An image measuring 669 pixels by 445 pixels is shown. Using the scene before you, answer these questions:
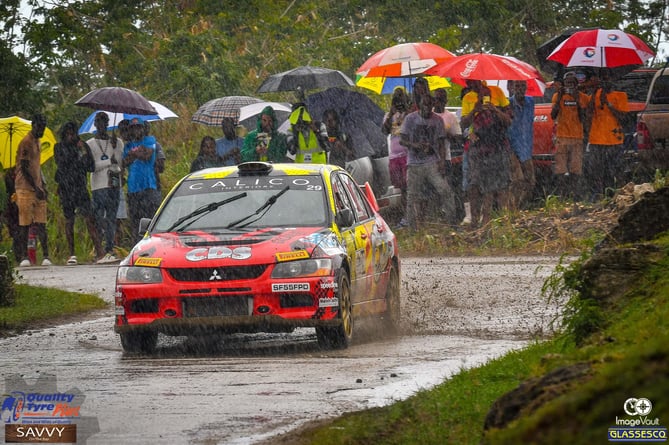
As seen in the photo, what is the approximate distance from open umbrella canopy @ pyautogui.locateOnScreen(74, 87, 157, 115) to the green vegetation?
1418 cm

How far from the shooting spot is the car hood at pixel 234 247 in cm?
1113

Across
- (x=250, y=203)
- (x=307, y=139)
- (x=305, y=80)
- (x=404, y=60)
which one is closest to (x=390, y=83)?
(x=305, y=80)

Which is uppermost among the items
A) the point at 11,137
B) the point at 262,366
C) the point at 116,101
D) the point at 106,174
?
the point at 116,101

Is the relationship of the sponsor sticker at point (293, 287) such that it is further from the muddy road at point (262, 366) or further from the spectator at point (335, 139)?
the spectator at point (335, 139)

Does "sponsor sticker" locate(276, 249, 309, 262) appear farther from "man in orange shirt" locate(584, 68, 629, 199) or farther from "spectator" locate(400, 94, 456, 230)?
"man in orange shirt" locate(584, 68, 629, 199)

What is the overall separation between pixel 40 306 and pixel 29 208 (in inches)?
307

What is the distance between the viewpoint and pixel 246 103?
82.7ft

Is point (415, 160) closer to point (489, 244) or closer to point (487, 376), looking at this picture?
point (489, 244)

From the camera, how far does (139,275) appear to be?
1129 centimetres

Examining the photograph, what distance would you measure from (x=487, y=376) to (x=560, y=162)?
13292mm

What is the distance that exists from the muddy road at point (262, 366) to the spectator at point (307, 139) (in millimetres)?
4331

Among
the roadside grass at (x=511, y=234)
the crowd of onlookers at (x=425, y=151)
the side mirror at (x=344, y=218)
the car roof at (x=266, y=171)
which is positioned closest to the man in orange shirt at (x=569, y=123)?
the crowd of onlookers at (x=425, y=151)

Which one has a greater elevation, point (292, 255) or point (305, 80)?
point (305, 80)

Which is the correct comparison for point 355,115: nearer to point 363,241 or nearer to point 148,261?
point 363,241
